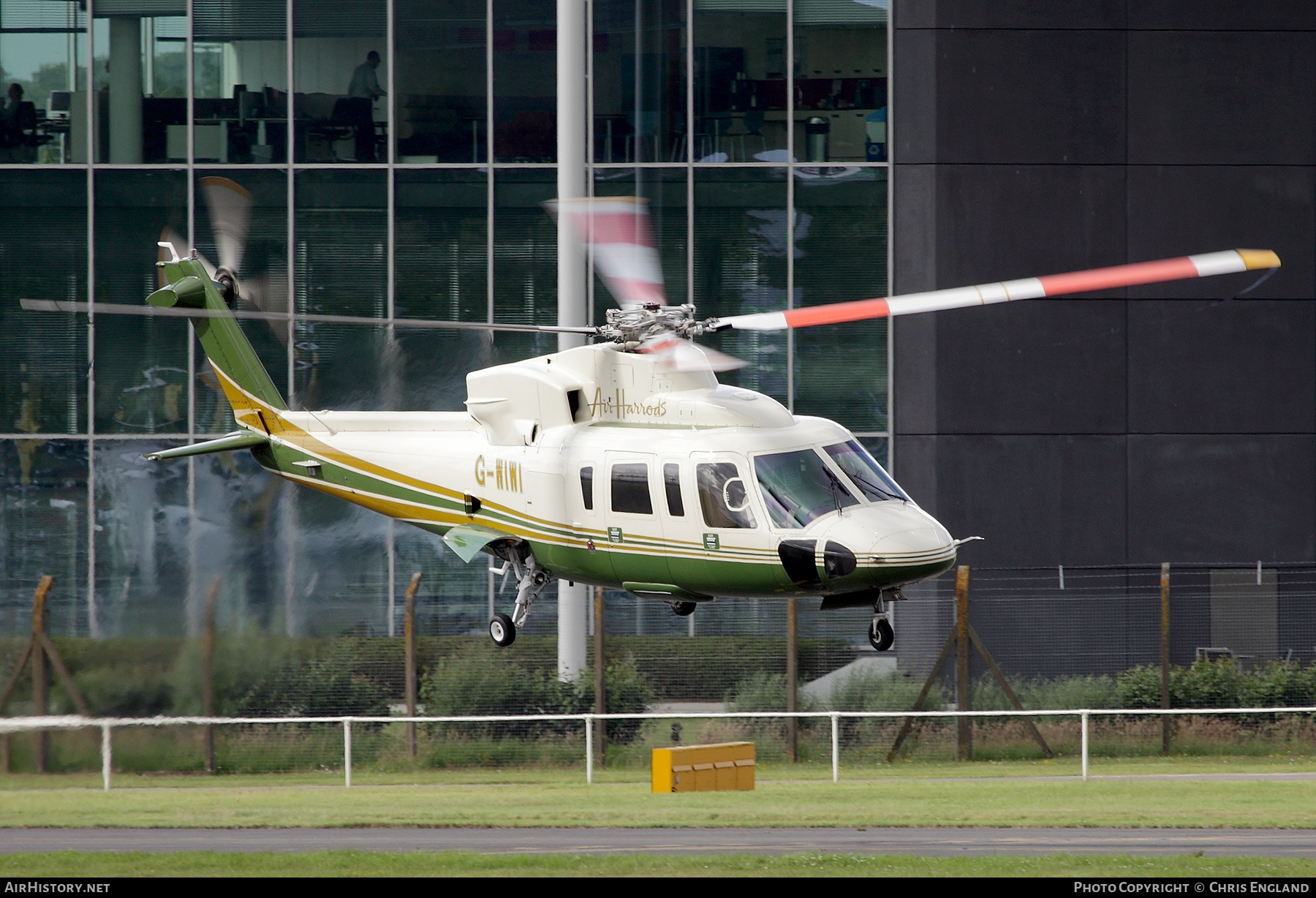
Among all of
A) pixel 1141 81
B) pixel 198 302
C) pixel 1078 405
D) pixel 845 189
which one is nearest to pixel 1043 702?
pixel 1078 405

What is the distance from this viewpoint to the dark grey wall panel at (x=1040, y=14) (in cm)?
2761

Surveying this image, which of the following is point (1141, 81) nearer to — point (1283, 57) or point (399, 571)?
point (1283, 57)

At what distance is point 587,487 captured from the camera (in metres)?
14.4

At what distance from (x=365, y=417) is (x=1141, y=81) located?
16.6 metres

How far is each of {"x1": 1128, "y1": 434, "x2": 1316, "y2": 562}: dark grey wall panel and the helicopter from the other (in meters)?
13.9

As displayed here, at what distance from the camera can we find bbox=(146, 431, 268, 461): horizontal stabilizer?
→ 16203 millimetres

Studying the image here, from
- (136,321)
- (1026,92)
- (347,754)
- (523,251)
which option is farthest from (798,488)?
(136,321)

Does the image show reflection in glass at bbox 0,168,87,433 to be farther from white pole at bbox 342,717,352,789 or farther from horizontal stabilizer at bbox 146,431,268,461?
horizontal stabilizer at bbox 146,431,268,461

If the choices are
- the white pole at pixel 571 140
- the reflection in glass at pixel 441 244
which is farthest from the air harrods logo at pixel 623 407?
the reflection in glass at pixel 441 244

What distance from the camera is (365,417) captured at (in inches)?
651

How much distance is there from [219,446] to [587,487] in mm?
4245

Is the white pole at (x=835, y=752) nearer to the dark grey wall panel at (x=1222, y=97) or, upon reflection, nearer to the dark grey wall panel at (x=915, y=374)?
the dark grey wall panel at (x=915, y=374)

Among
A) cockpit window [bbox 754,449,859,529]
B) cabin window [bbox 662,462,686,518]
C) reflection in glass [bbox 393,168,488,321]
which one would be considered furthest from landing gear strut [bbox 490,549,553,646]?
reflection in glass [bbox 393,168,488,321]

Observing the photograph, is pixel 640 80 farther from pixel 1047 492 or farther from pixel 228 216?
pixel 228 216
